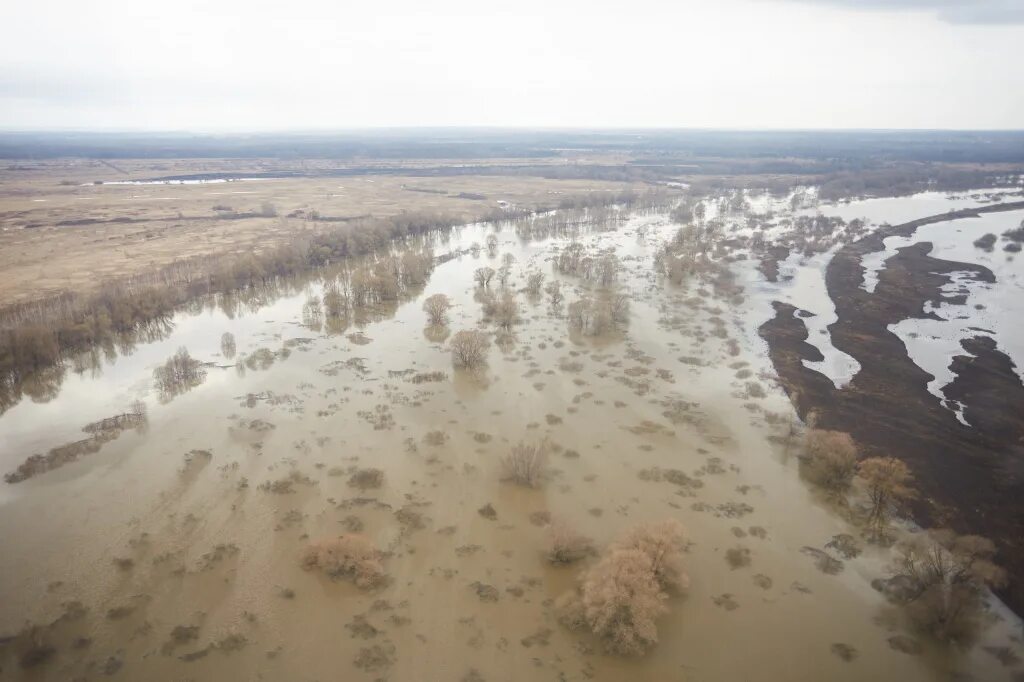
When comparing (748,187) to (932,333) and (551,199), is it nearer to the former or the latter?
(551,199)

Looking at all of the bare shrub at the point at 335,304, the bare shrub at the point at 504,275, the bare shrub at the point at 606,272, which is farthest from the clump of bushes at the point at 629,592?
the bare shrub at the point at 606,272

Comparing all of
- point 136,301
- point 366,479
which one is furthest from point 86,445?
point 136,301

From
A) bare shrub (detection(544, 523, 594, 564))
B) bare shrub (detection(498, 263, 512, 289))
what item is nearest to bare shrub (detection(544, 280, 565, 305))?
bare shrub (detection(498, 263, 512, 289))

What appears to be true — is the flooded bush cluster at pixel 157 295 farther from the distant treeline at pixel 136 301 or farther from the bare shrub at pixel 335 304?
the bare shrub at pixel 335 304

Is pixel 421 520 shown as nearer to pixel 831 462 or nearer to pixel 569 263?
pixel 831 462

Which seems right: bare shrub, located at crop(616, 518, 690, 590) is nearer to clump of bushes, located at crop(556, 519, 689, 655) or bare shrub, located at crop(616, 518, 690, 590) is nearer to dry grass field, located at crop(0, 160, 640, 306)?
clump of bushes, located at crop(556, 519, 689, 655)

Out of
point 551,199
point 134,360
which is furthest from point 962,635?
point 551,199
